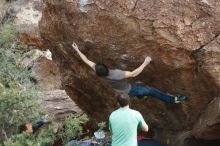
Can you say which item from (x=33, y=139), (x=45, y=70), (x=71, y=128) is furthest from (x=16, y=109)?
(x=45, y=70)

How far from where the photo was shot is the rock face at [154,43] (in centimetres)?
753

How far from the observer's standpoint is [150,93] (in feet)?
28.4

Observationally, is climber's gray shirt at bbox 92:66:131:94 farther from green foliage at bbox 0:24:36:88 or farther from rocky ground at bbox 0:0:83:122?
rocky ground at bbox 0:0:83:122

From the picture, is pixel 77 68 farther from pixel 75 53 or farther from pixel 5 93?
pixel 5 93

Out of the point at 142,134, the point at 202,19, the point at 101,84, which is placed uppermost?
the point at 202,19

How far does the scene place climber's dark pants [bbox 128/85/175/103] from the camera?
28.2 feet

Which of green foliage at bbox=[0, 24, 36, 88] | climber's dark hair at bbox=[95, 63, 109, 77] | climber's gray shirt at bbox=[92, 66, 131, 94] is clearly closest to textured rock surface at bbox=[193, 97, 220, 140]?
climber's gray shirt at bbox=[92, 66, 131, 94]

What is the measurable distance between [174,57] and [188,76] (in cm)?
52

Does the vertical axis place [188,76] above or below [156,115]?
above

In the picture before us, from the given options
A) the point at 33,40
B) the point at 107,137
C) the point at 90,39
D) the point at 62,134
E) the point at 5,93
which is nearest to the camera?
the point at 5,93

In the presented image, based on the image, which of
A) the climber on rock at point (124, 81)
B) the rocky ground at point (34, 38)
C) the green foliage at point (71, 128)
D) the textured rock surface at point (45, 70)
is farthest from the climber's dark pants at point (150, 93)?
the textured rock surface at point (45, 70)

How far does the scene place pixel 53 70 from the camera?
16.2 metres

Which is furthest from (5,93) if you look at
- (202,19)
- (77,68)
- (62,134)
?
(202,19)

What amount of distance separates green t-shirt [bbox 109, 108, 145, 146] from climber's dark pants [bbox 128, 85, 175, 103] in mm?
2196
